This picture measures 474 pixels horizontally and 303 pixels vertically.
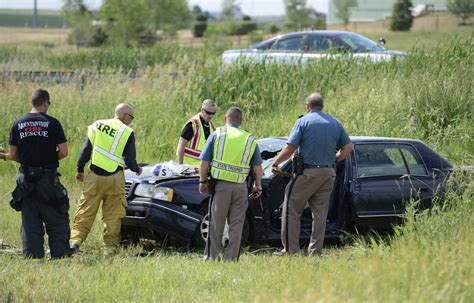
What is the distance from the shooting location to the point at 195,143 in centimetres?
1247

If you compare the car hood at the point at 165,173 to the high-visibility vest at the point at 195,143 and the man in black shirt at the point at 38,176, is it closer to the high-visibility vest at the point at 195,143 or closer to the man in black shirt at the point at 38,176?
the high-visibility vest at the point at 195,143

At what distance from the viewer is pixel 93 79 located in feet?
67.1

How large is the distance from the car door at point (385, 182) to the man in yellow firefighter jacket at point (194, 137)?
6.83ft

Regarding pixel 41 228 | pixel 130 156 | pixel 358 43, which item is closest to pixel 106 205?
pixel 130 156


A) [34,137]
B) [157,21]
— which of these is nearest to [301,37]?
[34,137]

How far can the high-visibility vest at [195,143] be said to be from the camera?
12.4 meters

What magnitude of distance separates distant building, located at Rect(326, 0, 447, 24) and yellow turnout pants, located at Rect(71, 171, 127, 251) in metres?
69.9

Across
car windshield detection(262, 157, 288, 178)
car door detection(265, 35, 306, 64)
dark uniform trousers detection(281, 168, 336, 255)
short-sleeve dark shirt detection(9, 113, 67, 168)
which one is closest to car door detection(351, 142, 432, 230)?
dark uniform trousers detection(281, 168, 336, 255)

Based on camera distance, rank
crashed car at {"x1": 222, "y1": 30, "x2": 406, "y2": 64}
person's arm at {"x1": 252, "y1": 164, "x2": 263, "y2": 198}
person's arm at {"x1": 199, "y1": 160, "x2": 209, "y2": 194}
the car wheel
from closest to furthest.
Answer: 1. person's arm at {"x1": 199, "y1": 160, "x2": 209, "y2": 194}
2. person's arm at {"x1": 252, "y1": 164, "x2": 263, "y2": 198}
3. the car wheel
4. crashed car at {"x1": 222, "y1": 30, "x2": 406, "y2": 64}

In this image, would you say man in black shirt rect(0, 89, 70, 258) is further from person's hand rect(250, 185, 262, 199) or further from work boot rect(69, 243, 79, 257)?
person's hand rect(250, 185, 262, 199)

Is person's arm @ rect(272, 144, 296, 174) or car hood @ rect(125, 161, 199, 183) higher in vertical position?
person's arm @ rect(272, 144, 296, 174)

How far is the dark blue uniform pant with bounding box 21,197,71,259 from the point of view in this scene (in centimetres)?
998

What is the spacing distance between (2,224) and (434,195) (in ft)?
17.2

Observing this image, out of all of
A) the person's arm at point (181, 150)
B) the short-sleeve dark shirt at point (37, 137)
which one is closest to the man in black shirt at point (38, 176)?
the short-sleeve dark shirt at point (37, 137)
